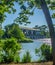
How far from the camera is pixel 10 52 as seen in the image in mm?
13055

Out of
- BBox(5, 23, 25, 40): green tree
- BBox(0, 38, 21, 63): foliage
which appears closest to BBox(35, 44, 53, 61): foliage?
BBox(0, 38, 21, 63): foliage

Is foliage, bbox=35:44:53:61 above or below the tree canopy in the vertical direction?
below

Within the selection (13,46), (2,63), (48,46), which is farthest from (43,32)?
(2,63)

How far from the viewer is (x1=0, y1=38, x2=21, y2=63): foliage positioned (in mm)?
12883

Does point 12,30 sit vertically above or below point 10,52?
above

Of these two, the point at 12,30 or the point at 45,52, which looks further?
the point at 12,30

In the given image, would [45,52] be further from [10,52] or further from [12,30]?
[12,30]

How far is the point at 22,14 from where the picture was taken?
12383mm

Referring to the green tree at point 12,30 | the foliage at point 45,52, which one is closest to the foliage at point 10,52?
the green tree at point 12,30

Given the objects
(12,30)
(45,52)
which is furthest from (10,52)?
(12,30)

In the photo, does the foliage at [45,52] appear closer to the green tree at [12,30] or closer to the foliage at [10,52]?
the foliage at [10,52]

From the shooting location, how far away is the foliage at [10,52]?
42.3 ft

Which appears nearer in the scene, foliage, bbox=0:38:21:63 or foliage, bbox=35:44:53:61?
foliage, bbox=0:38:21:63

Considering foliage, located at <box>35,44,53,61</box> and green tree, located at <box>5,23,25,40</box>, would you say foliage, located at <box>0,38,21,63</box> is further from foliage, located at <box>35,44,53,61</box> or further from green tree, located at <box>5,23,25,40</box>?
foliage, located at <box>35,44,53,61</box>
